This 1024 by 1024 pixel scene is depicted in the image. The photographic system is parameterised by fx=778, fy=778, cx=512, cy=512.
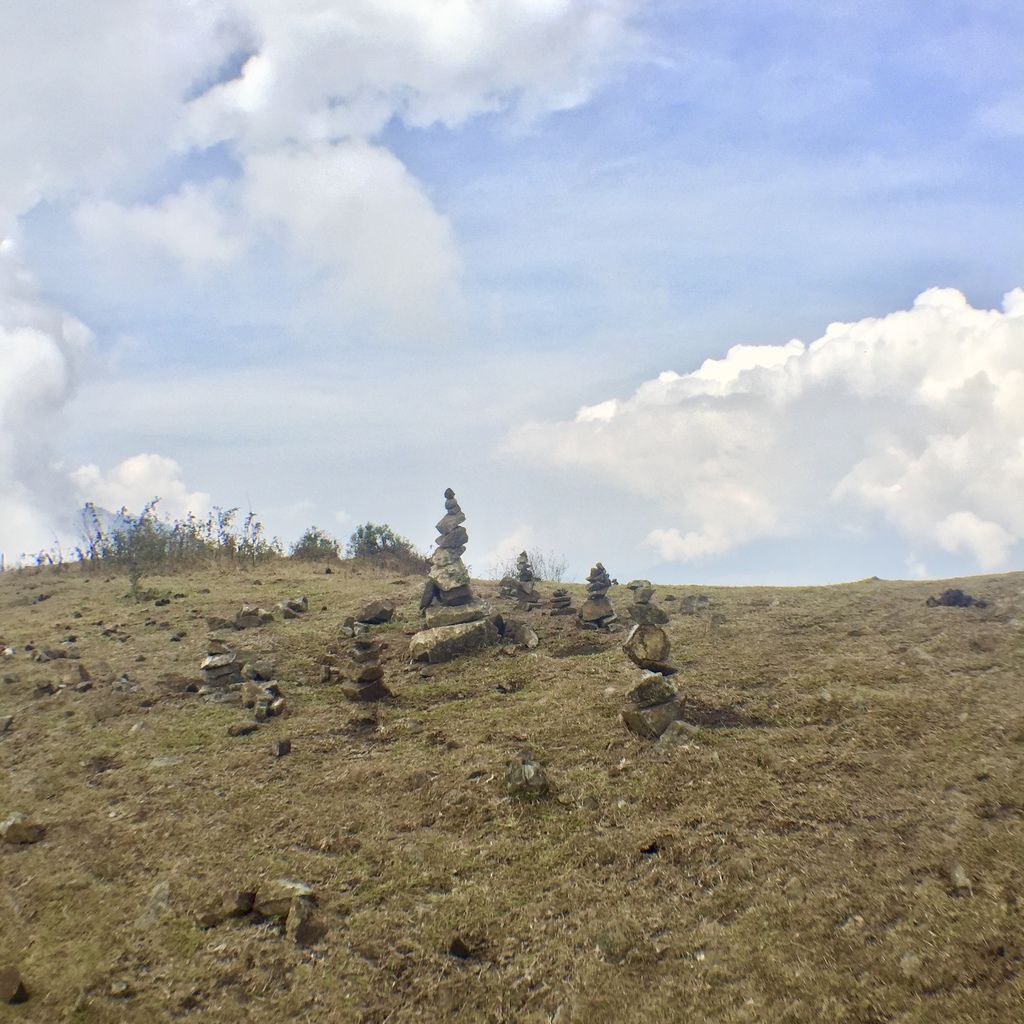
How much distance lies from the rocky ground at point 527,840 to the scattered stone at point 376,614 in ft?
8.08

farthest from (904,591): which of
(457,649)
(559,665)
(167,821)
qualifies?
(167,821)

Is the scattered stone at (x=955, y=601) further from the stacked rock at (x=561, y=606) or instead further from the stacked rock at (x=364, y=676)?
the stacked rock at (x=364, y=676)

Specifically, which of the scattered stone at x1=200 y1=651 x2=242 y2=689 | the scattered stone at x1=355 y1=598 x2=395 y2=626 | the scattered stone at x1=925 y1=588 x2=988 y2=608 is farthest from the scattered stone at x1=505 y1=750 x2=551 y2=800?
the scattered stone at x1=925 y1=588 x2=988 y2=608

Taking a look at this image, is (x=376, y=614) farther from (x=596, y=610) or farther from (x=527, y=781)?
(x=527, y=781)

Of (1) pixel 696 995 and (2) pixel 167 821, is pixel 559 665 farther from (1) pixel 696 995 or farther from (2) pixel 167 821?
(1) pixel 696 995

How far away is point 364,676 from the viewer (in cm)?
1113

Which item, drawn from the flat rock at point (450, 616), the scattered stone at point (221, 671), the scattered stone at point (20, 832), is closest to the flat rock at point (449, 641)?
the flat rock at point (450, 616)

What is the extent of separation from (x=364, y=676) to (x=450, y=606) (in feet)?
12.1

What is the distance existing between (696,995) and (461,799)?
3.25 meters

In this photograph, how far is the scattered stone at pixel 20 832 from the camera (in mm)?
7527

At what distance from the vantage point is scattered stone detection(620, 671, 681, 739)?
8.73m

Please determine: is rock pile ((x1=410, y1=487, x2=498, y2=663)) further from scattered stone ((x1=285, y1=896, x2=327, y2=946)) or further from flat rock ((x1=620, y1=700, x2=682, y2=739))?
scattered stone ((x1=285, y1=896, x2=327, y2=946))

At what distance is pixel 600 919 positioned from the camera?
5.88 m

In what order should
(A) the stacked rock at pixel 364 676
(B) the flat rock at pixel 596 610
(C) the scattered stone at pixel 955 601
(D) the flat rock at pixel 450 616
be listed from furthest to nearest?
(B) the flat rock at pixel 596 610, (C) the scattered stone at pixel 955 601, (D) the flat rock at pixel 450 616, (A) the stacked rock at pixel 364 676
